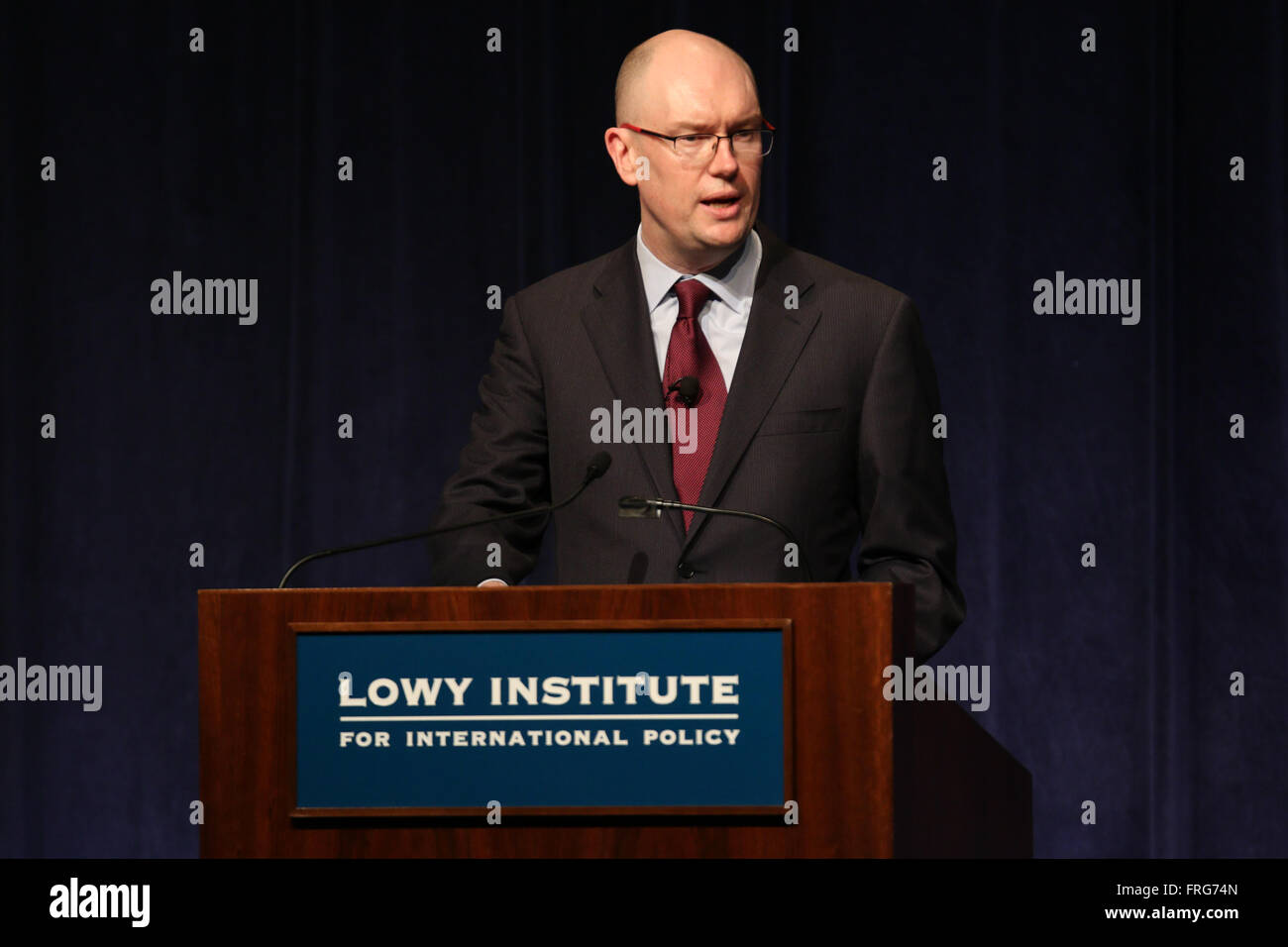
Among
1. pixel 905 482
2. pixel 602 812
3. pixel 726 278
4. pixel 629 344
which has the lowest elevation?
pixel 602 812

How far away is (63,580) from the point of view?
3480 mm

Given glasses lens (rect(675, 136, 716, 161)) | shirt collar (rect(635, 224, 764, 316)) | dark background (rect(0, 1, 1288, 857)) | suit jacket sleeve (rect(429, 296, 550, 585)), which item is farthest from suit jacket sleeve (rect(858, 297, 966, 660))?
dark background (rect(0, 1, 1288, 857))

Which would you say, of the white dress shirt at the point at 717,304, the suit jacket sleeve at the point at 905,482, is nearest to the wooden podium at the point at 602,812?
the suit jacket sleeve at the point at 905,482

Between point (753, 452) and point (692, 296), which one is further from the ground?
point (692, 296)

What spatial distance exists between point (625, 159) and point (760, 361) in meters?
0.41

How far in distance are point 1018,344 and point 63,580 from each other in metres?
2.31

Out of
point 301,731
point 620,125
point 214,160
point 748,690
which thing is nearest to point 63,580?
point 214,160

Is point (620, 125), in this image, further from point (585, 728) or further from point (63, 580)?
point (63, 580)

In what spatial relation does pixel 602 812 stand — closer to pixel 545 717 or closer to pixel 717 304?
pixel 545 717

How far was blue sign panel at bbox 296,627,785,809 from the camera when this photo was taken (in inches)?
55.5

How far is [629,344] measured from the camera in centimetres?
219

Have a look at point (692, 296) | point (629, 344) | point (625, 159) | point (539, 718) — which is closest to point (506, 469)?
point (629, 344)

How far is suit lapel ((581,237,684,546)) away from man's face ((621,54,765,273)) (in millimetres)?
116

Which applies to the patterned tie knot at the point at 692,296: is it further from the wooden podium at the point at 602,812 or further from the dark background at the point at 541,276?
the dark background at the point at 541,276
